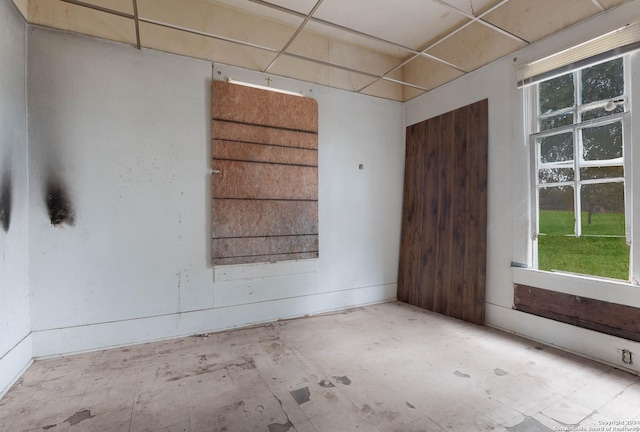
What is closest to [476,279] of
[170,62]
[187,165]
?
[187,165]

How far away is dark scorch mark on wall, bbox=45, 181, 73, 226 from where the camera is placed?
8.46 ft

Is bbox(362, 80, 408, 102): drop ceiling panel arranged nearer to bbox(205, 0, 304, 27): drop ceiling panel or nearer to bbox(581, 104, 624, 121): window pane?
bbox(205, 0, 304, 27): drop ceiling panel

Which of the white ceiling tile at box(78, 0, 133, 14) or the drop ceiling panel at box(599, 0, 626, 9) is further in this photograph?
the white ceiling tile at box(78, 0, 133, 14)

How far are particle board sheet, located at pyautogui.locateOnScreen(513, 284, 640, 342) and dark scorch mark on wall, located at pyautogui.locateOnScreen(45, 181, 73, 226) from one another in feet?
14.3

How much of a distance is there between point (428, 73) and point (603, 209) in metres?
2.59

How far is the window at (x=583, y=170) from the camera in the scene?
246 centimetres

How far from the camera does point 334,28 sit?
3504 millimetres

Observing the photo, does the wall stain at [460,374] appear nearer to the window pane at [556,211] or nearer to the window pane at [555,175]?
the window pane at [556,211]

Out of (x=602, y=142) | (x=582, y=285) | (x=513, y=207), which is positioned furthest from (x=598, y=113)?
(x=582, y=285)

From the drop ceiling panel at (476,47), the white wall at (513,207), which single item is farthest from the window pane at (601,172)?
the drop ceiling panel at (476,47)

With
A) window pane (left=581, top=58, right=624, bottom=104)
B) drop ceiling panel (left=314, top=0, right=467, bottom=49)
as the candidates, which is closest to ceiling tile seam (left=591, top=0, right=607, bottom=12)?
window pane (left=581, top=58, right=624, bottom=104)

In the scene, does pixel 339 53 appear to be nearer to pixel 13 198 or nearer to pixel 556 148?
pixel 556 148

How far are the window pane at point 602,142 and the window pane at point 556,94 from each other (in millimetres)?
341

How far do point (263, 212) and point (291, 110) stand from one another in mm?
1292
